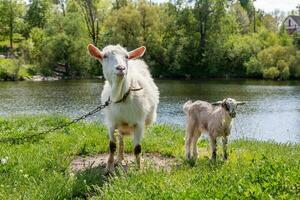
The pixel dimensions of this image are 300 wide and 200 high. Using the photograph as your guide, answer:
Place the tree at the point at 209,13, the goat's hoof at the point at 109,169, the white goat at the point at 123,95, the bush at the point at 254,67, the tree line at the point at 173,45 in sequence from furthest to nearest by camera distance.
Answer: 1. the tree at the point at 209,13
2. the tree line at the point at 173,45
3. the bush at the point at 254,67
4. the goat's hoof at the point at 109,169
5. the white goat at the point at 123,95

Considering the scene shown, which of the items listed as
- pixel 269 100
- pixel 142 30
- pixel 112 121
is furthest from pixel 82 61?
pixel 112 121

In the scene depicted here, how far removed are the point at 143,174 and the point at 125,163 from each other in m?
2.80

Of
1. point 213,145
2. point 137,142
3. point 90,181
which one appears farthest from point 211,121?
point 90,181

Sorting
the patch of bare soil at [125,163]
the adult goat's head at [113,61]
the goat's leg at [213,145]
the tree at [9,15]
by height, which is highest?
the tree at [9,15]

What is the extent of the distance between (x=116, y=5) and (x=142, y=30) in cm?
1976

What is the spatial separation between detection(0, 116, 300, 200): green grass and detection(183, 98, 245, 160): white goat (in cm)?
45

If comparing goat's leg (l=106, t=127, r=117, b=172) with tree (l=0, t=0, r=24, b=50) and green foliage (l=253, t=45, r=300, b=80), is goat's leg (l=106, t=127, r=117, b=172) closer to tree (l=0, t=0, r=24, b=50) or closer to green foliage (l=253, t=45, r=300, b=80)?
green foliage (l=253, t=45, r=300, b=80)

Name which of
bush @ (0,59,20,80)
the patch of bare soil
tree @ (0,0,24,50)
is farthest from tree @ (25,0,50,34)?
the patch of bare soil

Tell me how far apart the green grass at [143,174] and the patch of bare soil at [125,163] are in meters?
0.22

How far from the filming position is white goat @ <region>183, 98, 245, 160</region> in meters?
9.98

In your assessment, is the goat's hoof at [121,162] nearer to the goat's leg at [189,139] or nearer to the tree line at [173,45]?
the goat's leg at [189,139]

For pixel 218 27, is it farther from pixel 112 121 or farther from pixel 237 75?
pixel 112 121

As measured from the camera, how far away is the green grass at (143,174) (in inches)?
238

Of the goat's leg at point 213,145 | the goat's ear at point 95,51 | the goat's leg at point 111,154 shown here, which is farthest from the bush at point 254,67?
the goat's ear at point 95,51
